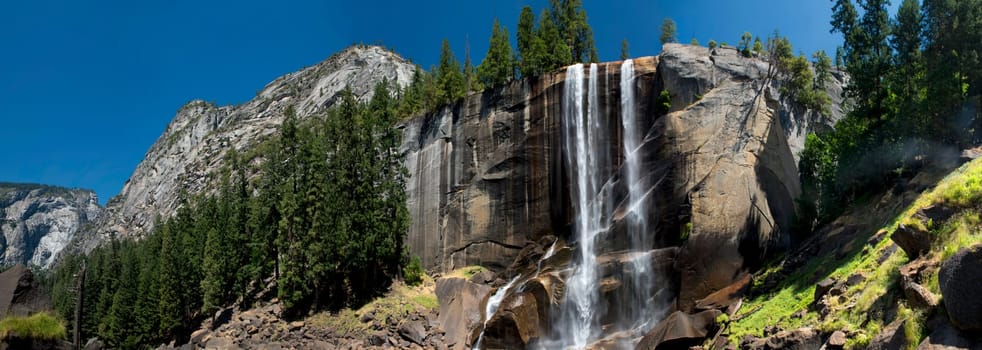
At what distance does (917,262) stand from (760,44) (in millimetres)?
27408

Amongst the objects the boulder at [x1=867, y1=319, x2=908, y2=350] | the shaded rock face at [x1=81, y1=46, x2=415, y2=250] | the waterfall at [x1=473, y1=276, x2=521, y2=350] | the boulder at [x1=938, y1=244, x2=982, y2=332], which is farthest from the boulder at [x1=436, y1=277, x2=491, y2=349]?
the shaded rock face at [x1=81, y1=46, x2=415, y2=250]

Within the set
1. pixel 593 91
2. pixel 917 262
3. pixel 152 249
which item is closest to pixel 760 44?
pixel 593 91

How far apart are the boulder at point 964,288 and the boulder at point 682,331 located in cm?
1436

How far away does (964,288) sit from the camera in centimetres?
1360

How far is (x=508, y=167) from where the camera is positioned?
47.7 meters

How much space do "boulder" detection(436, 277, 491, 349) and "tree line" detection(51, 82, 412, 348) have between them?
4.72 metres

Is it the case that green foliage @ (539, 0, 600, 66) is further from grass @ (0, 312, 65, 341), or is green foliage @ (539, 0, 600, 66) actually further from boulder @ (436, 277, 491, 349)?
grass @ (0, 312, 65, 341)

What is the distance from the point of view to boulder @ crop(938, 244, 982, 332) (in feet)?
43.8

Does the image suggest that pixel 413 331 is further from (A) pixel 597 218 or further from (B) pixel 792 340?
(B) pixel 792 340

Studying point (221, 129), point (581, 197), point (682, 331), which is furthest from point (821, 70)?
point (221, 129)

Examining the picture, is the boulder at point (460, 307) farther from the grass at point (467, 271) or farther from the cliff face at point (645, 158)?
the cliff face at point (645, 158)

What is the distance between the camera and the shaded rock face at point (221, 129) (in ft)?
409

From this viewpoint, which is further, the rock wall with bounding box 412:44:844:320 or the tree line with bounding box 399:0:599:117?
the tree line with bounding box 399:0:599:117

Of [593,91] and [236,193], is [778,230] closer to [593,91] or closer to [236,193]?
[593,91]
